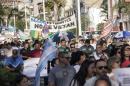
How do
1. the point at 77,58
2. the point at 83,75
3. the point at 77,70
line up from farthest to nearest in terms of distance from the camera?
the point at 77,58 < the point at 77,70 < the point at 83,75

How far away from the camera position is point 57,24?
103 ft

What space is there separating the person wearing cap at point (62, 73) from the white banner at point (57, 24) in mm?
19008

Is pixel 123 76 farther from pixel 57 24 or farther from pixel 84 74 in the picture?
pixel 57 24

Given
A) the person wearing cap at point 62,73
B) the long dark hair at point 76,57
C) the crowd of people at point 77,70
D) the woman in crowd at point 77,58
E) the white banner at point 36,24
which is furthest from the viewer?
the white banner at point 36,24

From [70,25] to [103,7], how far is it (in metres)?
89.8

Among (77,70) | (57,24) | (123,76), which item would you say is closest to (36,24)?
(57,24)

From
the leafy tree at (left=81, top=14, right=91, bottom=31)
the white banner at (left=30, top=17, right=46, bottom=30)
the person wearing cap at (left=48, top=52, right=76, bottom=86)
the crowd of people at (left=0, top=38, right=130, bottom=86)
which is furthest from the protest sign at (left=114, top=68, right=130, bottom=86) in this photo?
the leafy tree at (left=81, top=14, right=91, bottom=31)

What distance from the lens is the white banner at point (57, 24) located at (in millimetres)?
28917

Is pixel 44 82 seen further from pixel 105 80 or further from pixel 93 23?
pixel 93 23

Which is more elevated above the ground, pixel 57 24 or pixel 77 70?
pixel 57 24

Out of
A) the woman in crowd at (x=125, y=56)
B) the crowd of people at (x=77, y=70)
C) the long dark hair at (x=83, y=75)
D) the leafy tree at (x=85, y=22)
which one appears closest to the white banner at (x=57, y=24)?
the crowd of people at (x=77, y=70)

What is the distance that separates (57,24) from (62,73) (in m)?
22.0

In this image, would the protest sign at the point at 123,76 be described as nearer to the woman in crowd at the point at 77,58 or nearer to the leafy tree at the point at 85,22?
the woman in crowd at the point at 77,58

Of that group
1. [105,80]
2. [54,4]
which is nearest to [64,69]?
[105,80]
